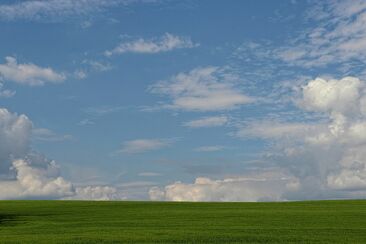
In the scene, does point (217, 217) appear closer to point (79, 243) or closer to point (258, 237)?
point (258, 237)

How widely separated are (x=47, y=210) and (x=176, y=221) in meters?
20.4

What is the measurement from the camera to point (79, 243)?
84.1 feet

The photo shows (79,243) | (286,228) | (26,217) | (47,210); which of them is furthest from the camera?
(47,210)

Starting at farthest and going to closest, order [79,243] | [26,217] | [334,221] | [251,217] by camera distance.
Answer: [26,217] → [251,217] → [334,221] → [79,243]

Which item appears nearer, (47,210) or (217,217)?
(217,217)

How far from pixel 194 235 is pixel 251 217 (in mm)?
13950

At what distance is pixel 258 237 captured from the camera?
27000 mm

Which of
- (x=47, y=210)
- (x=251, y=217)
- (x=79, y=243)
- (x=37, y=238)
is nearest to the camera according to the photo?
(x=79, y=243)

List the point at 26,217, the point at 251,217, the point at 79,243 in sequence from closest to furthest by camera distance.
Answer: the point at 79,243, the point at 251,217, the point at 26,217

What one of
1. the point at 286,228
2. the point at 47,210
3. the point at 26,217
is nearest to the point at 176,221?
the point at 286,228

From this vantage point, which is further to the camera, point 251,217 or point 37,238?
point 251,217

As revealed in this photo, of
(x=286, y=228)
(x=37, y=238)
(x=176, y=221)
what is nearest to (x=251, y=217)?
(x=176, y=221)

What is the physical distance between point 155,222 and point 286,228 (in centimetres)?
1025

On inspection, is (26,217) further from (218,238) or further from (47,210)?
(218,238)
